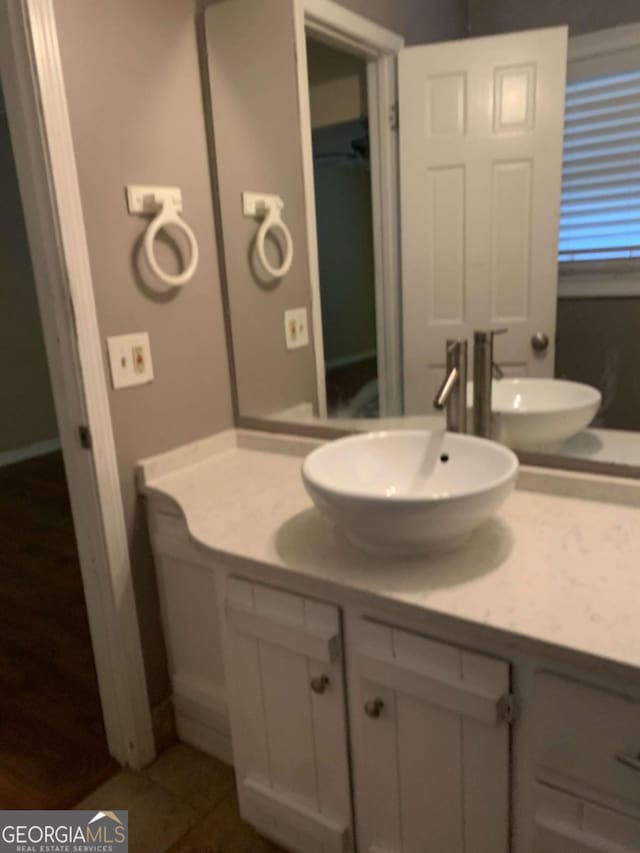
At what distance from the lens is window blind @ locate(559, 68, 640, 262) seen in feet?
4.42

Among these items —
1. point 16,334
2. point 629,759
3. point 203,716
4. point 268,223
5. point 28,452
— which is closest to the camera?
point 629,759

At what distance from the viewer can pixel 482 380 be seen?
4.99 feet

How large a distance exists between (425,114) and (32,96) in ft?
3.09

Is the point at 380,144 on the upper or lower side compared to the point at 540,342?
upper

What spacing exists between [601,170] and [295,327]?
93cm

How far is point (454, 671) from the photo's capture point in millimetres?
1062

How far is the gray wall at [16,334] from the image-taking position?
4301 millimetres

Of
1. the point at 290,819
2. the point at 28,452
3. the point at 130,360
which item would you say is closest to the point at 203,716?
the point at 290,819

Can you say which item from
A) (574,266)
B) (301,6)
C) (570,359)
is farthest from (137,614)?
(301,6)

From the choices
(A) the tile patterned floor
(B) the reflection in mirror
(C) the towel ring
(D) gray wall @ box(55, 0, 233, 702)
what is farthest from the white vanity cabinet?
(C) the towel ring

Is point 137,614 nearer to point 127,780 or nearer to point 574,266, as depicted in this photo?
point 127,780

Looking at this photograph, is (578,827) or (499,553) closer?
(578,827)

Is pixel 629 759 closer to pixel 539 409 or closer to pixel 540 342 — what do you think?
pixel 539 409

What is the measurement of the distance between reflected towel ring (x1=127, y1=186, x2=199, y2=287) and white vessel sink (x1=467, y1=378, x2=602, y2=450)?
2.74 ft
